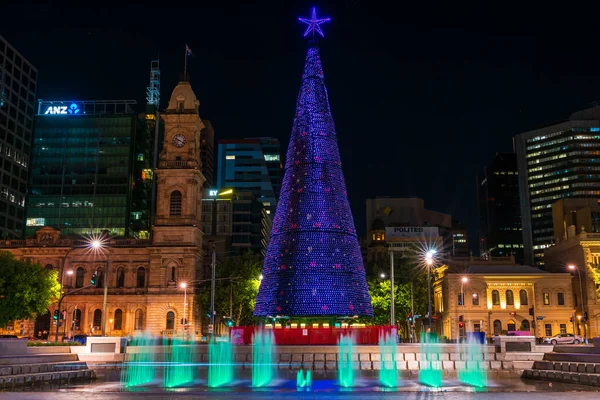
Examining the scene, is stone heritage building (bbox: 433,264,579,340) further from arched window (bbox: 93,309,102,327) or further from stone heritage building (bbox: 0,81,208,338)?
arched window (bbox: 93,309,102,327)

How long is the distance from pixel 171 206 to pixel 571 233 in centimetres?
5427

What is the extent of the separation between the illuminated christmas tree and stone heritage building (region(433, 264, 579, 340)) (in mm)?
39751

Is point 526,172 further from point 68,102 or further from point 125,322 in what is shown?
point 125,322

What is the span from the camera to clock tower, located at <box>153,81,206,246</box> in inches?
3191

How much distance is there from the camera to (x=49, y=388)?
90.7 ft

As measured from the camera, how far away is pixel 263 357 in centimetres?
3912

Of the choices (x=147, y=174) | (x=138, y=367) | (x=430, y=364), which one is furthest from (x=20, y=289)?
(x=147, y=174)

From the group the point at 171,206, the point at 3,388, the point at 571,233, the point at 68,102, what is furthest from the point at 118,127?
the point at 3,388

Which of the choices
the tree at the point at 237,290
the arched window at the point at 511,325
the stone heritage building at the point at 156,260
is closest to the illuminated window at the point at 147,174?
the stone heritage building at the point at 156,260

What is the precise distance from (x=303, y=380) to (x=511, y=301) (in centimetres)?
5772

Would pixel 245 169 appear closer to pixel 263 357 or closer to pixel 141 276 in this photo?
pixel 141 276

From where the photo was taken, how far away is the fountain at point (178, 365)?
102 feet

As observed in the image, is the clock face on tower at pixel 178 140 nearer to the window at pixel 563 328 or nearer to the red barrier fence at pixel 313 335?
the red barrier fence at pixel 313 335

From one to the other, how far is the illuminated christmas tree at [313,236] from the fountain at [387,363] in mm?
2888
